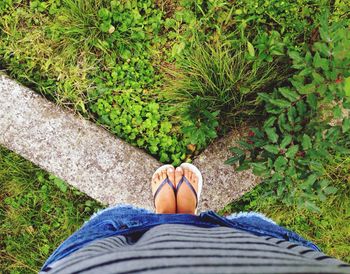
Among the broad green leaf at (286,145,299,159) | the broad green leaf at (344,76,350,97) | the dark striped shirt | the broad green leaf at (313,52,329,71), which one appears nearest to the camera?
the dark striped shirt

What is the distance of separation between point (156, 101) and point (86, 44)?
2.13 feet

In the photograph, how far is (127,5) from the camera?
2.97 meters

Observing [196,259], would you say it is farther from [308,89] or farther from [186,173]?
[186,173]

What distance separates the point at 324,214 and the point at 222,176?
845 millimetres

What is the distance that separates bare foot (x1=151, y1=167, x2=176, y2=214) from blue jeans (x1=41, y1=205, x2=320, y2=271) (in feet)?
1.36

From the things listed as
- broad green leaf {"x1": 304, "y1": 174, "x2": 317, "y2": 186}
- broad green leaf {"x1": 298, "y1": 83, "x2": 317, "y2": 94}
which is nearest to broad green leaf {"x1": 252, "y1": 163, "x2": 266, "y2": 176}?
broad green leaf {"x1": 304, "y1": 174, "x2": 317, "y2": 186}

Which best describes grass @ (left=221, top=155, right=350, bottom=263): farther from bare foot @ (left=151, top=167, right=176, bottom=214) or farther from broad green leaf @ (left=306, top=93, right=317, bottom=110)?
broad green leaf @ (left=306, top=93, right=317, bottom=110)

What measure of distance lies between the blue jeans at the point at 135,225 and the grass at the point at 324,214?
1.82 ft

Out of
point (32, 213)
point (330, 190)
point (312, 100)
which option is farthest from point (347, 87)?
point (32, 213)

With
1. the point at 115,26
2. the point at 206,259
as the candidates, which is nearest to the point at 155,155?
the point at 115,26

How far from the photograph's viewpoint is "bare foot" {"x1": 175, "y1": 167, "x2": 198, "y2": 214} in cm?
286

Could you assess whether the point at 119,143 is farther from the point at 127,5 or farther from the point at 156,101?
the point at 127,5

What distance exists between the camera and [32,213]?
307cm

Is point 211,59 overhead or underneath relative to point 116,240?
overhead
